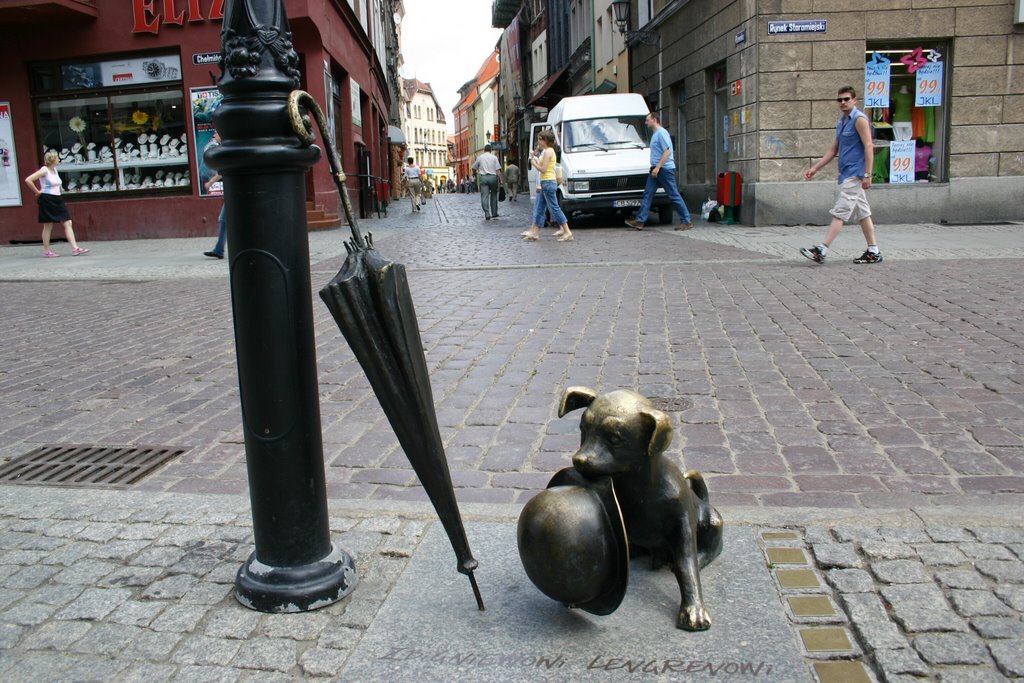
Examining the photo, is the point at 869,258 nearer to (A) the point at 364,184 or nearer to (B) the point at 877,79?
(B) the point at 877,79

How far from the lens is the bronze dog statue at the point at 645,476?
2.39 meters

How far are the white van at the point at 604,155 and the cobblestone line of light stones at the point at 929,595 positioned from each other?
15.0 m

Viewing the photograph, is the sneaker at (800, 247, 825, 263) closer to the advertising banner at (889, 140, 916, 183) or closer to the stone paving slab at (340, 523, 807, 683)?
the advertising banner at (889, 140, 916, 183)

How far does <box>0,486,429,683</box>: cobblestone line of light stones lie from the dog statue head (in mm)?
774

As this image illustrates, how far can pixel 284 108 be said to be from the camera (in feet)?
7.99

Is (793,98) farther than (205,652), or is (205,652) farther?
(793,98)

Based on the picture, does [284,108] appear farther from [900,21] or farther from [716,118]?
[716,118]

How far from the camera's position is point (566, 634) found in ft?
7.93

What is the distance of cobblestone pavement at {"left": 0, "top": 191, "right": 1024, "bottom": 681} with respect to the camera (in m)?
2.45

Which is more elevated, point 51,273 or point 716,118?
point 716,118

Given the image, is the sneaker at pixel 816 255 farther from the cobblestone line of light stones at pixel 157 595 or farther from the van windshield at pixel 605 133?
the cobblestone line of light stones at pixel 157 595

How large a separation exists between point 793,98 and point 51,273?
1232cm

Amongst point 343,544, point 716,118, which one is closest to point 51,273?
point 343,544

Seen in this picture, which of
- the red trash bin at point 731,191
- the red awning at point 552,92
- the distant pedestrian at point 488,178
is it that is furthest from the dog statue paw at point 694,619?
the red awning at point 552,92
